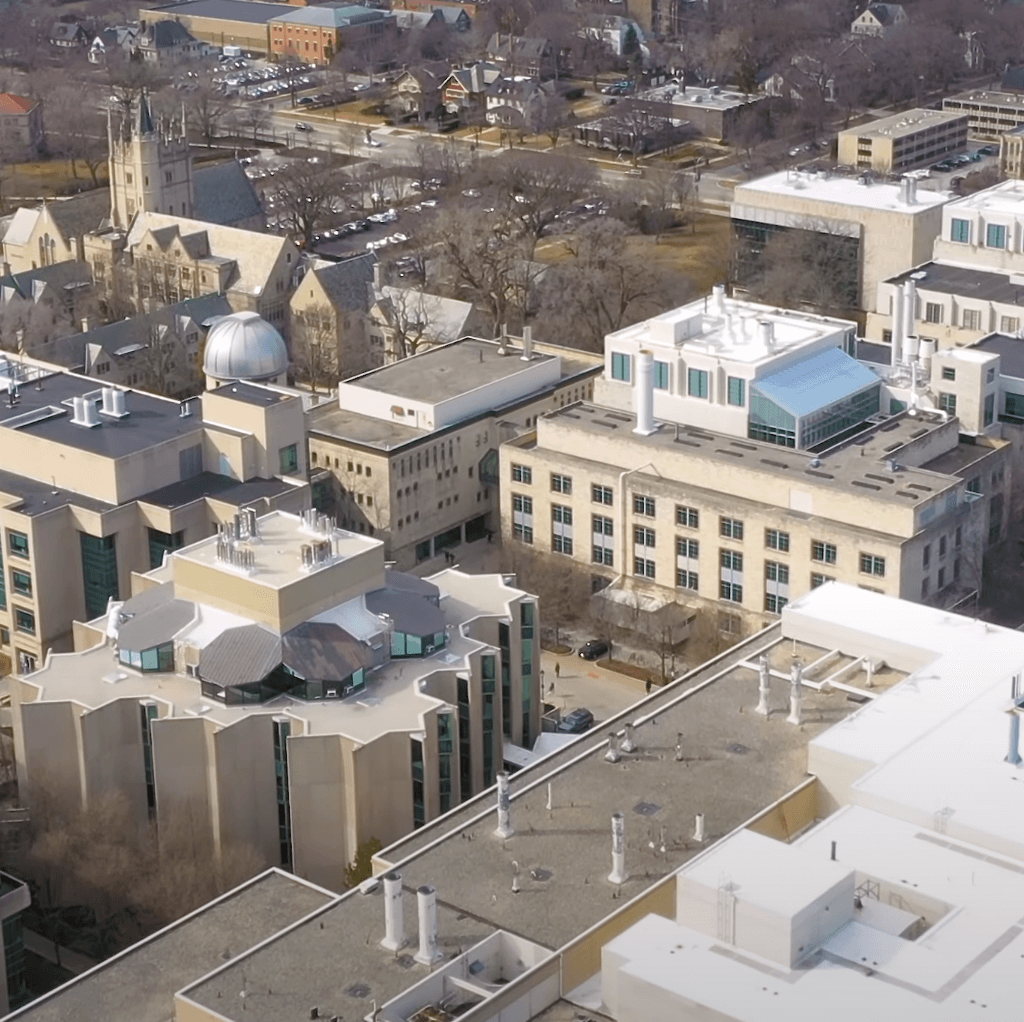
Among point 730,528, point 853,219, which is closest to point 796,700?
point 730,528

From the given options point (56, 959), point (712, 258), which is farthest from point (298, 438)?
point (712, 258)

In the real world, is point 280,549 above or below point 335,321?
above

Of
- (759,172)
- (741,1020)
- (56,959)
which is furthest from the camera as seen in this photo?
(759,172)

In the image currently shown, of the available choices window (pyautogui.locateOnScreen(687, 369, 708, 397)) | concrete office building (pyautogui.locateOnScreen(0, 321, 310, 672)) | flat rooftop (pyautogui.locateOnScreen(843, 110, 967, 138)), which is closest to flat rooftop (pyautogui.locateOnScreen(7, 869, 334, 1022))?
concrete office building (pyautogui.locateOnScreen(0, 321, 310, 672))

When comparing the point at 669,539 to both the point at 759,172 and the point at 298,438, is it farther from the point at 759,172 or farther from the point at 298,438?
the point at 759,172

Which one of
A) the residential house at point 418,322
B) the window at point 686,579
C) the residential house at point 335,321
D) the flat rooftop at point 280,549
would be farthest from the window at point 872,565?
the residential house at point 335,321

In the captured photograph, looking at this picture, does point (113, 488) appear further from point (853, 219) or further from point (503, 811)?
point (853, 219)

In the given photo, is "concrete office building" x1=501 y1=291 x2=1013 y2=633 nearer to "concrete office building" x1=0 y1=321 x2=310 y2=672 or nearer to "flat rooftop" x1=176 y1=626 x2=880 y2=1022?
"concrete office building" x1=0 y1=321 x2=310 y2=672
